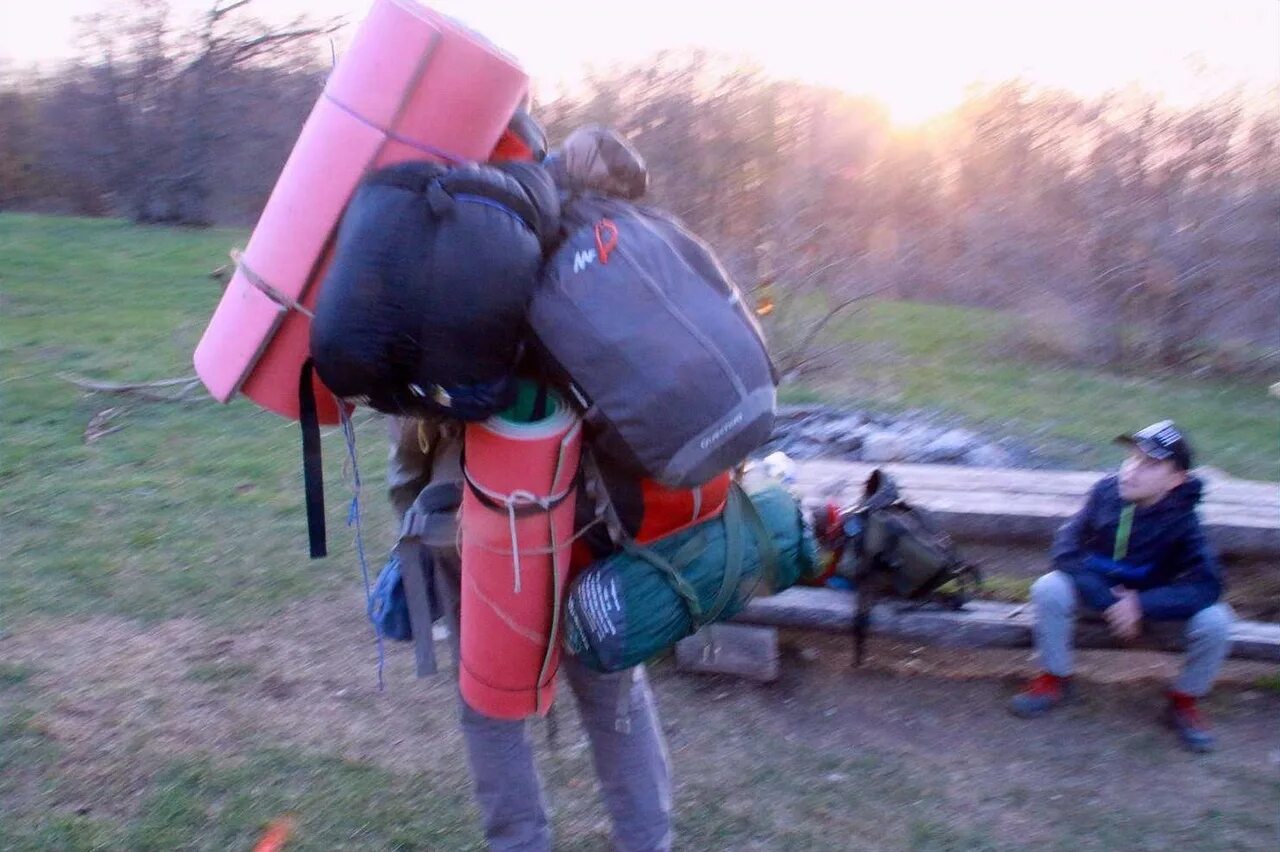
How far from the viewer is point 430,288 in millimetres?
1789

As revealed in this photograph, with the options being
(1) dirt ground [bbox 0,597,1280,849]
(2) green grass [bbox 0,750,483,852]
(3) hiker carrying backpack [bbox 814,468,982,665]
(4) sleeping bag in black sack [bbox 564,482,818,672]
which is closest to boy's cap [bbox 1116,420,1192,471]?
(3) hiker carrying backpack [bbox 814,468,982,665]

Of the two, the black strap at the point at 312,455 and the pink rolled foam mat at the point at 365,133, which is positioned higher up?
the pink rolled foam mat at the point at 365,133

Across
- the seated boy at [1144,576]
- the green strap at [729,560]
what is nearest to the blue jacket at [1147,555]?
the seated boy at [1144,576]

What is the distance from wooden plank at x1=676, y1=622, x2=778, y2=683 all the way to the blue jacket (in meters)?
0.97

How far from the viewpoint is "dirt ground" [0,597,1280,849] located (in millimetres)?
3088

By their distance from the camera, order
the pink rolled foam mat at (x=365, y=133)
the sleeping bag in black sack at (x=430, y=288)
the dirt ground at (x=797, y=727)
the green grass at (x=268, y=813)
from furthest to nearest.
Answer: the dirt ground at (x=797, y=727) → the green grass at (x=268, y=813) → the pink rolled foam mat at (x=365, y=133) → the sleeping bag in black sack at (x=430, y=288)

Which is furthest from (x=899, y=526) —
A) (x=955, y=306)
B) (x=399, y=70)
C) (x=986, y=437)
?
(x=955, y=306)

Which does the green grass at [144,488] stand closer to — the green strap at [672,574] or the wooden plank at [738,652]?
the wooden plank at [738,652]

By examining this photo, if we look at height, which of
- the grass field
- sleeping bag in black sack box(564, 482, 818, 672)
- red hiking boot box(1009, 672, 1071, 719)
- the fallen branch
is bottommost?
the fallen branch

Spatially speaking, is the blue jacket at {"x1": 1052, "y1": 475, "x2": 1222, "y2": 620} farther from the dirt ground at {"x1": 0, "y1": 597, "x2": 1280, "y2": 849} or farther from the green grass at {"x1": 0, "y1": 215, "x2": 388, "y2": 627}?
the green grass at {"x1": 0, "y1": 215, "x2": 388, "y2": 627}

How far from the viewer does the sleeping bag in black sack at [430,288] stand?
1.79 meters

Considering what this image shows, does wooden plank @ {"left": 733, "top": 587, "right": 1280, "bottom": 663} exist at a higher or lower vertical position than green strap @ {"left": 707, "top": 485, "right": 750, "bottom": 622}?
lower

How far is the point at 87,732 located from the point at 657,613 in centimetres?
214

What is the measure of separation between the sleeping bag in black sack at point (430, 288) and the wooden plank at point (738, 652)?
2.00 m
